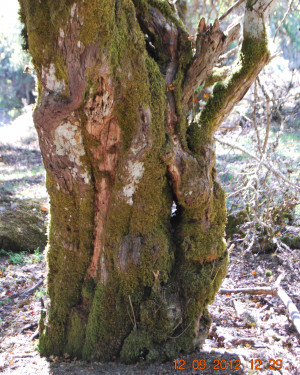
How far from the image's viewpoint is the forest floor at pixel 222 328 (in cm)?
278

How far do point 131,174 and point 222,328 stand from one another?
2.20 meters

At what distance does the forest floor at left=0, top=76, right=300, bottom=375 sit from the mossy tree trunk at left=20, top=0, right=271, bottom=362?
175 mm

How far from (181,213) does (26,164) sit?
403 inches

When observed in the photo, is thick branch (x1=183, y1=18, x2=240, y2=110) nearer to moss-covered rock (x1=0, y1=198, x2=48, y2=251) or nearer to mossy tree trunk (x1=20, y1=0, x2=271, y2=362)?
mossy tree trunk (x1=20, y1=0, x2=271, y2=362)

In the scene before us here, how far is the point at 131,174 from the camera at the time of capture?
2.70 metres

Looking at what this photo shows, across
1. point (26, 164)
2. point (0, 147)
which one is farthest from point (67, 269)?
point (0, 147)

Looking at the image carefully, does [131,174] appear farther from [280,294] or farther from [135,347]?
[280,294]

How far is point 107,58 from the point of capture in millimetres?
2389

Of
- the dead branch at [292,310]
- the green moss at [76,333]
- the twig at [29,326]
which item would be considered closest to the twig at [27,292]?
the twig at [29,326]

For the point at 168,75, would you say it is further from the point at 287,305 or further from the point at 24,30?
the point at 287,305

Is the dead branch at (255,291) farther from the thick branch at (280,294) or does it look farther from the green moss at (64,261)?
the green moss at (64,261)

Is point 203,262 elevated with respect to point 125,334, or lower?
elevated

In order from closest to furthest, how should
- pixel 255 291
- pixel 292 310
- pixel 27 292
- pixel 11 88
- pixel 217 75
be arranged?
pixel 217 75 < pixel 292 310 < pixel 255 291 < pixel 27 292 < pixel 11 88
